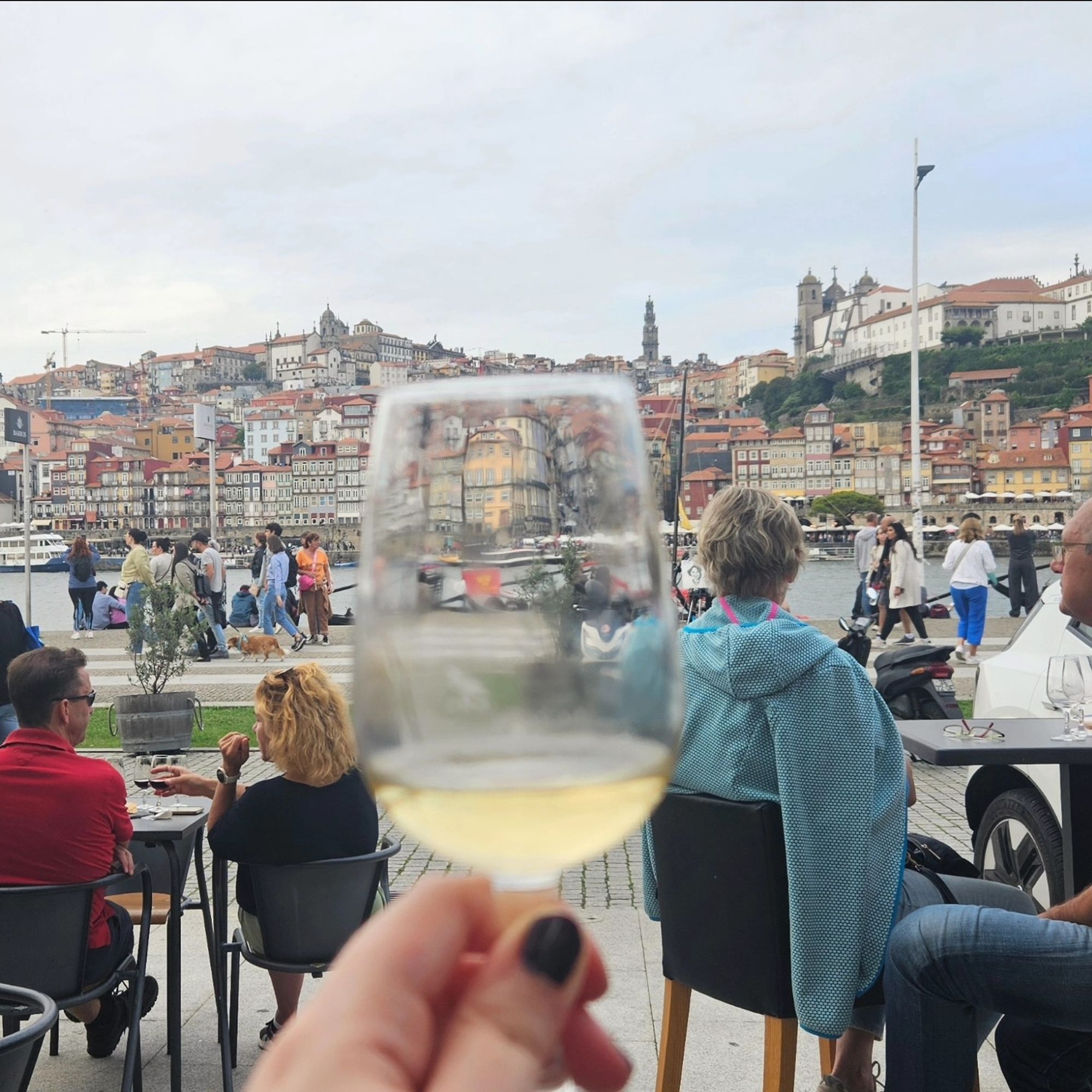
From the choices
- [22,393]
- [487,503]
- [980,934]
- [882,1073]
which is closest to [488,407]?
[487,503]

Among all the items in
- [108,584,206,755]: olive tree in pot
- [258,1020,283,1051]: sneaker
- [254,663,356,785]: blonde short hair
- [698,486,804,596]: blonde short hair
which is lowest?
[258,1020,283,1051]: sneaker

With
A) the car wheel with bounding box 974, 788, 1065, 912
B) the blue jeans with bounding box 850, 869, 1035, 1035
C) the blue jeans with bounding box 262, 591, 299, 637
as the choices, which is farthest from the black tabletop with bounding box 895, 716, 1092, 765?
the blue jeans with bounding box 262, 591, 299, 637

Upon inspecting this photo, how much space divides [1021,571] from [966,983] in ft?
56.4

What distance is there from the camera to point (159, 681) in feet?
31.5

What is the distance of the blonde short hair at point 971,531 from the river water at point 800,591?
5.55ft

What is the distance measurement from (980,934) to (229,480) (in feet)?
374

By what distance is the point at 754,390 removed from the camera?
13750 centimetres

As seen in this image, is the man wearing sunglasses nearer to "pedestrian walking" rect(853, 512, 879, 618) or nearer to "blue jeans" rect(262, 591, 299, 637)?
"pedestrian walking" rect(853, 512, 879, 618)

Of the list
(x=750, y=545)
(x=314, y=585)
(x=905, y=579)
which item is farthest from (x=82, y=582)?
(x=750, y=545)

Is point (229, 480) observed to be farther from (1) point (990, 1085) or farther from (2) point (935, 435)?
(1) point (990, 1085)

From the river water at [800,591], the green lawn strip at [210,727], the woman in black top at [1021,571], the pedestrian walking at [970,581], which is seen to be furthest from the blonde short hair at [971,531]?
the green lawn strip at [210,727]

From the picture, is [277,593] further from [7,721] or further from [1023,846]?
[1023,846]

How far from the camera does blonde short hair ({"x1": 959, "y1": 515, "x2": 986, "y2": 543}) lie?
43.3 ft

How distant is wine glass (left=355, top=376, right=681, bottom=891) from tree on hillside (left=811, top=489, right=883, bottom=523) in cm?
10515
